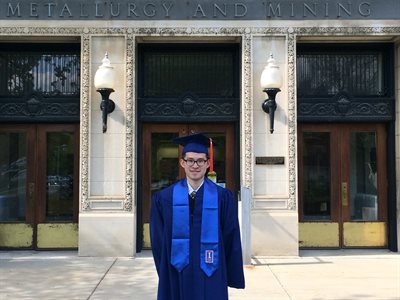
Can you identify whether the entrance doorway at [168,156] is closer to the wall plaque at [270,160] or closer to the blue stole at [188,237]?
the wall plaque at [270,160]

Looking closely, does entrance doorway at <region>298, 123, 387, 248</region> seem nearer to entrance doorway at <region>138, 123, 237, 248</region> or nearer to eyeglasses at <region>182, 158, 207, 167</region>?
entrance doorway at <region>138, 123, 237, 248</region>

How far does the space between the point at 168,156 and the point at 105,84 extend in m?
2.09

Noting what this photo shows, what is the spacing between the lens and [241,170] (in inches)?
391

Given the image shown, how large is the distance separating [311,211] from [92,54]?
557 cm

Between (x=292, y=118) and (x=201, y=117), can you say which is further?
(x=201, y=117)

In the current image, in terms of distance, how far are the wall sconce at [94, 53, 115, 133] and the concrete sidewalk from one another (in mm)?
2738

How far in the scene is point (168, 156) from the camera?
34.3 feet

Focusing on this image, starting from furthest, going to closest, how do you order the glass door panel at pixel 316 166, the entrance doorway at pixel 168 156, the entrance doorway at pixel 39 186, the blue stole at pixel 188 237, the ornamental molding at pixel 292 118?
the glass door panel at pixel 316 166, the entrance doorway at pixel 168 156, the entrance doorway at pixel 39 186, the ornamental molding at pixel 292 118, the blue stole at pixel 188 237

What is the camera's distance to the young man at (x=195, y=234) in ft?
13.2

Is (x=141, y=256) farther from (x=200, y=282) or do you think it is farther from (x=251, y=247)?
(x=200, y=282)

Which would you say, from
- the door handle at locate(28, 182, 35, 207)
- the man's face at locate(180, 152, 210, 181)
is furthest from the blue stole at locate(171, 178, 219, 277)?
the door handle at locate(28, 182, 35, 207)

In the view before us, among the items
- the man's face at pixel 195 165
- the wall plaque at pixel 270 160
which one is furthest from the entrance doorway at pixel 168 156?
the man's face at pixel 195 165

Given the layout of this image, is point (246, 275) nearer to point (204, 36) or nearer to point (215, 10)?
point (204, 36)

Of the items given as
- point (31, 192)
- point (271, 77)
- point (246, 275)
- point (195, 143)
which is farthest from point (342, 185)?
point (195, 143)
